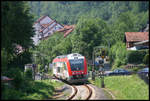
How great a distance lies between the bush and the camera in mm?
54594

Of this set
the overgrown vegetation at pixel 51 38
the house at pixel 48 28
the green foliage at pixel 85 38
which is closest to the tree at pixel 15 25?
the overgrown vegetation at pixel 51 38

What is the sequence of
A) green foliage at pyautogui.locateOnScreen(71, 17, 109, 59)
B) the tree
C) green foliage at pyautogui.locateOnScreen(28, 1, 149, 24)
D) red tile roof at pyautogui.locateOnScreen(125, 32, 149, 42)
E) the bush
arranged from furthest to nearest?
green foliage at pyautogui.locateOnScreen(28, 1, 149, 24) → red tile roof at pyautogui.locateOnScreen(125, 32, 149, 42) → green foliage at pyautogui.locateOnScreen(71, 17, 109, 59) → the bush → the tree

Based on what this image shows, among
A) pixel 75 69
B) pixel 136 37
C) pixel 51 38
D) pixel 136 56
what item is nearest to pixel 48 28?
pixel 51 38

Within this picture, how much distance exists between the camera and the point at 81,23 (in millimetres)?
65250

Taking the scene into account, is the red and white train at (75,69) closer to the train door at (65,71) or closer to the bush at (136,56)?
the train door at (65,71)

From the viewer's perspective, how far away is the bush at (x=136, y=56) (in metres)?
54.6

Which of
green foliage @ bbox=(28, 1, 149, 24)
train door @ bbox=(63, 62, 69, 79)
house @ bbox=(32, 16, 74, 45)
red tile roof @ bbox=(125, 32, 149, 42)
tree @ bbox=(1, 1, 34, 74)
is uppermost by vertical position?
green foliage @ bbox=(28, 1, 149, 24)

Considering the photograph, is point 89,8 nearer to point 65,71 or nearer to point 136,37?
point 136,37

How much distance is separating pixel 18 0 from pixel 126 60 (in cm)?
3567

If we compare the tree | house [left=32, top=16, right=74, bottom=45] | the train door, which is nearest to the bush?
the train door

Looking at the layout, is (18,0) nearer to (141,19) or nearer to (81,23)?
(81,23)

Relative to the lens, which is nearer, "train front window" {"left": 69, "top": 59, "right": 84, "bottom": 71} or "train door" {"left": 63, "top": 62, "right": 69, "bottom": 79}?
"train front window" {"left": 69, "top": 59, "right": 84, "bottom": 71}

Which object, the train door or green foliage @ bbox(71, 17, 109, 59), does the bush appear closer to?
green foliage @ bbox(71, 17, 109, 59)

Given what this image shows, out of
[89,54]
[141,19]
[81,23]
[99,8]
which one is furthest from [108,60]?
[99,8]
